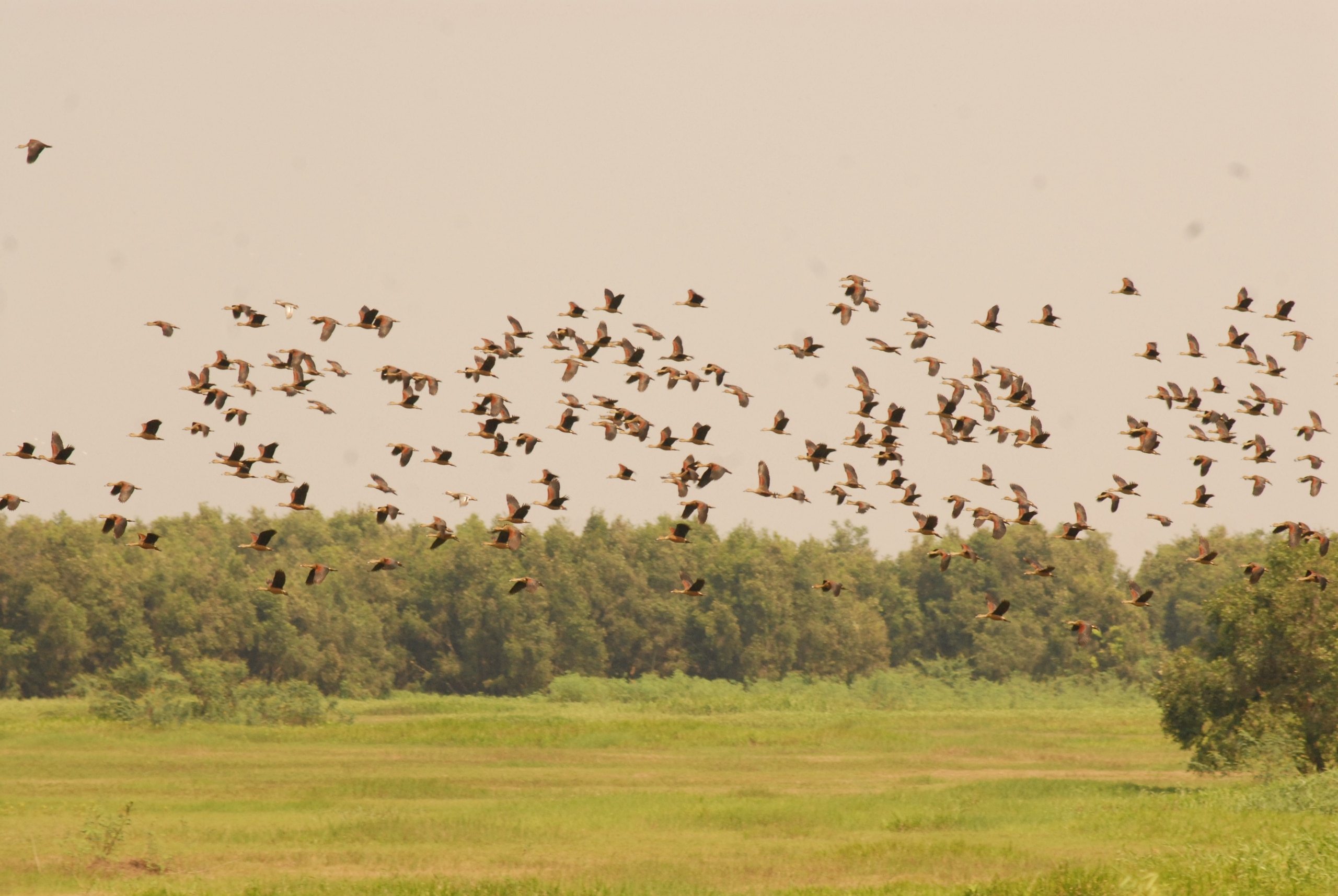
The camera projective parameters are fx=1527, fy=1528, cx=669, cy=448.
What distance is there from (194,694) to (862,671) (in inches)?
2262

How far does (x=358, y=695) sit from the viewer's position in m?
95.8

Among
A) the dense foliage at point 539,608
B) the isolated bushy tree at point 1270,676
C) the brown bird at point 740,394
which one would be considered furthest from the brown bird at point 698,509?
the dense foliage at point 539,608

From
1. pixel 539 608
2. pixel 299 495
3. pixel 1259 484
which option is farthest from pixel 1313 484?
pixel 539 608

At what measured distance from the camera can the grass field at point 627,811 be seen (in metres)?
32.0

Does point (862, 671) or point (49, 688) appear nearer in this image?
point (49, 688)

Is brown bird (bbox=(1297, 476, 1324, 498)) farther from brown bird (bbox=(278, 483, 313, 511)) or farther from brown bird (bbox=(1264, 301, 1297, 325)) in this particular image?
brown bird (bbox=(278, 483, 313, 511))

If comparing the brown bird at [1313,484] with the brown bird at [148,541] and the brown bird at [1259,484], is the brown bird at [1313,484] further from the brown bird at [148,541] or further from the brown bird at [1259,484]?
the brown bird at [148,541]

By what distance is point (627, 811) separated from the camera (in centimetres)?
4269

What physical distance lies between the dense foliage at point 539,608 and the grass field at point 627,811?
16.9 m

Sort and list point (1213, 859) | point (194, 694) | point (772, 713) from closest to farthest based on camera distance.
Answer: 1. point (1213, 859)
2. point (194, 694)
3. point (772, 713)

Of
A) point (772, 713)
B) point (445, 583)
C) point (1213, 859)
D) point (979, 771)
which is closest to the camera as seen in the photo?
point (1213, 859)

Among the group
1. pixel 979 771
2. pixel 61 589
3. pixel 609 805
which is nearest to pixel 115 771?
pixel 609 805

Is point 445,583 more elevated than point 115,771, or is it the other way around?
point 445,583

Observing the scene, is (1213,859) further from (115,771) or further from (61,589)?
(61,589)
